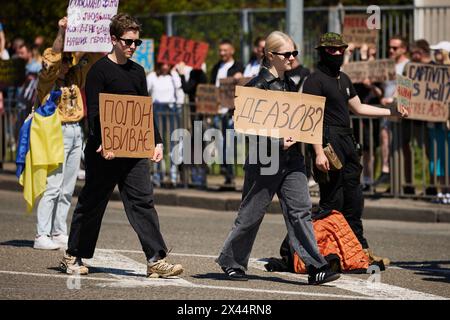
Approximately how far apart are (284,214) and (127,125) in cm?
137

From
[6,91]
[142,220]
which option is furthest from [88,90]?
[6,91]

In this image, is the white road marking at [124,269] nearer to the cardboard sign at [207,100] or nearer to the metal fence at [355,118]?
the metal fence at [355,118]

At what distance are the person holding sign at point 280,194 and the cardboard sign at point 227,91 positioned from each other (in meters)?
7.07

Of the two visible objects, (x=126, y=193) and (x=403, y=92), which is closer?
(x=126, y=193)

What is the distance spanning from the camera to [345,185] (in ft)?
35.1

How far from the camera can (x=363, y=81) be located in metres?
16.6

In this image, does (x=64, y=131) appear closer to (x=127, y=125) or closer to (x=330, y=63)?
(x=127, y=125)

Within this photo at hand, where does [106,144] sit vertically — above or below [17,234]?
above

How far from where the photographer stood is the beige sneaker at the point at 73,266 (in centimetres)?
985

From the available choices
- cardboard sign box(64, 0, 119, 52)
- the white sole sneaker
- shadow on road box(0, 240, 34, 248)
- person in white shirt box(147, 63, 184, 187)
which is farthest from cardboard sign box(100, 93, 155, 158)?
person in white shirt box(147, 63, 184, 187)

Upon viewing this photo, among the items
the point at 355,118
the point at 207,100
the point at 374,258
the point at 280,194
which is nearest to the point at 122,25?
the point at 280,194

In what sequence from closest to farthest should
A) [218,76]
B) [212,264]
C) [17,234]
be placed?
[212,264] < [17,234] < [218,76]

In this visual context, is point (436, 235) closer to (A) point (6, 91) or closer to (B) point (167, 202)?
(B) point (167, 202)

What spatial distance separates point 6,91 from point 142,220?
35.9 feet
